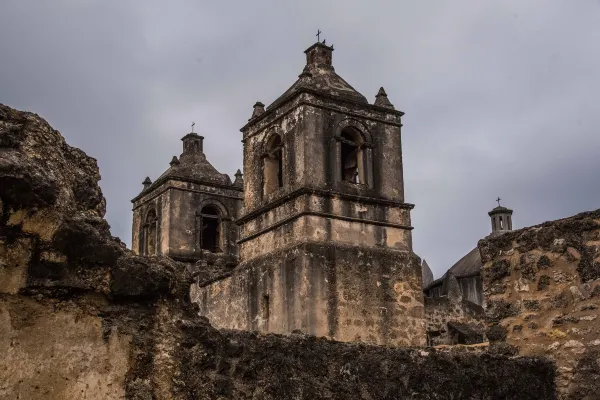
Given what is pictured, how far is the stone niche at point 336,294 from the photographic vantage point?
42.1ft

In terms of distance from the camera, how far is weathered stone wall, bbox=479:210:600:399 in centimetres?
504

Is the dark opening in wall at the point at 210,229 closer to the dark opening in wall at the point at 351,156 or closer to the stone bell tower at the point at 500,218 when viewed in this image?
the dark opening in wall at the point at 351,156

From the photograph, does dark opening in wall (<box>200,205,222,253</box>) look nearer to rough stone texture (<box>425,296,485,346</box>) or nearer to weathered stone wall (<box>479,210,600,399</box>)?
rough stone texture (<box>425,296,485,346</box>)

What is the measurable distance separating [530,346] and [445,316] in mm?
11173

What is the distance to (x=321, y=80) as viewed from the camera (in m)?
15.2

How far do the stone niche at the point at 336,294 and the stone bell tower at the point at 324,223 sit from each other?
0.7 inches

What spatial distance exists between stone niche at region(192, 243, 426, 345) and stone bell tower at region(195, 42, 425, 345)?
19 millimetres

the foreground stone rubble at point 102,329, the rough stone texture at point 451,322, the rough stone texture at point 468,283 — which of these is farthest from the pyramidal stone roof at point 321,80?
the rough stone texture at point 468,283

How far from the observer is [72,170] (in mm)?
3100

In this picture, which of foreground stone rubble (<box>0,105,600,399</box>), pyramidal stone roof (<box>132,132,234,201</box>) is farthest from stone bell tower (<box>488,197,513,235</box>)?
foreground stone rubble (<box>0,105,600,399</box>)

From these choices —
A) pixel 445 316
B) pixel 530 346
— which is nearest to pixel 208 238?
pixel 445 316

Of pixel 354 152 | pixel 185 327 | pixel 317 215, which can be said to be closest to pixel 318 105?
pixel 354 152

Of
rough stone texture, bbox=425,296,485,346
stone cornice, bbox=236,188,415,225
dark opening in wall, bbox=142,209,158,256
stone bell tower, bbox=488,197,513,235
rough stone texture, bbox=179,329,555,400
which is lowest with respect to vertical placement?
rough stone texture, bbox=179,329,555,400

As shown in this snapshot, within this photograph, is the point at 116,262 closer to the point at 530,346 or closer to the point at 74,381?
the point at 74,381
